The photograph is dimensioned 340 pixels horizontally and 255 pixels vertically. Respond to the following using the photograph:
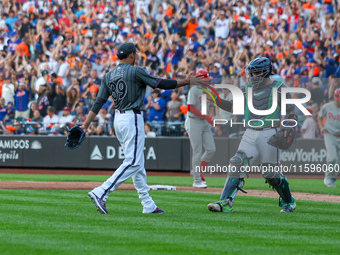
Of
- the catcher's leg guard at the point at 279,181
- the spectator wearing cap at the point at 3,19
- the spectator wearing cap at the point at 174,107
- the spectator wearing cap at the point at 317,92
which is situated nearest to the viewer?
the catcher's leg guard at the point at 279,181

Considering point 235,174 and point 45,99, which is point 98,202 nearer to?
point 235,174

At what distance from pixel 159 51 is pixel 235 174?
46.9 ft

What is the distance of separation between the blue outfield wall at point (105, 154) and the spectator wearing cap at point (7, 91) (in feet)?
5.99

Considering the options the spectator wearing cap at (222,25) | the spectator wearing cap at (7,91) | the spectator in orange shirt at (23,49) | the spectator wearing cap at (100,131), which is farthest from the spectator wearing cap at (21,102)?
the spectator wearing cap at (222,25)

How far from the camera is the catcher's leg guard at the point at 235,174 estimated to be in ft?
29.3

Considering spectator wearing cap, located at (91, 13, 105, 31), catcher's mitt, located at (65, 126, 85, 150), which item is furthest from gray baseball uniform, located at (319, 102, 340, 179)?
spectator wearing cap, located at (91, 13, 105, 31)

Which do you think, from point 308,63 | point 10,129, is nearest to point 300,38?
point 308,63

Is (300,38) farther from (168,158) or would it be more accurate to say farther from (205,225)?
(205,225)

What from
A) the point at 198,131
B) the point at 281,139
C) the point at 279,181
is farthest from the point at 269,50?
the point at 279,181

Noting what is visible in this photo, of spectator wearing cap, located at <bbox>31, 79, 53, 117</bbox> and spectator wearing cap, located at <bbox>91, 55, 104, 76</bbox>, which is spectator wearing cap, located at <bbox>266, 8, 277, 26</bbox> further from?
spectator wearing cap, located at <bbox>31, 79, 53, 117</bbox>

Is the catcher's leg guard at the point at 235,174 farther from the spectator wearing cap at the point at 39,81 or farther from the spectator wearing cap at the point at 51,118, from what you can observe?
the spectator wearing cap at the point at 39,81

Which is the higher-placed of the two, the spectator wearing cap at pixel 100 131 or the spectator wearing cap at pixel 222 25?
the spectator wearing cap at pixel 222 25

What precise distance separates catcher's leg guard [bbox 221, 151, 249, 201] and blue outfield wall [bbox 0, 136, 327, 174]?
983 centimetres

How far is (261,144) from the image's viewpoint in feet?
29.8
